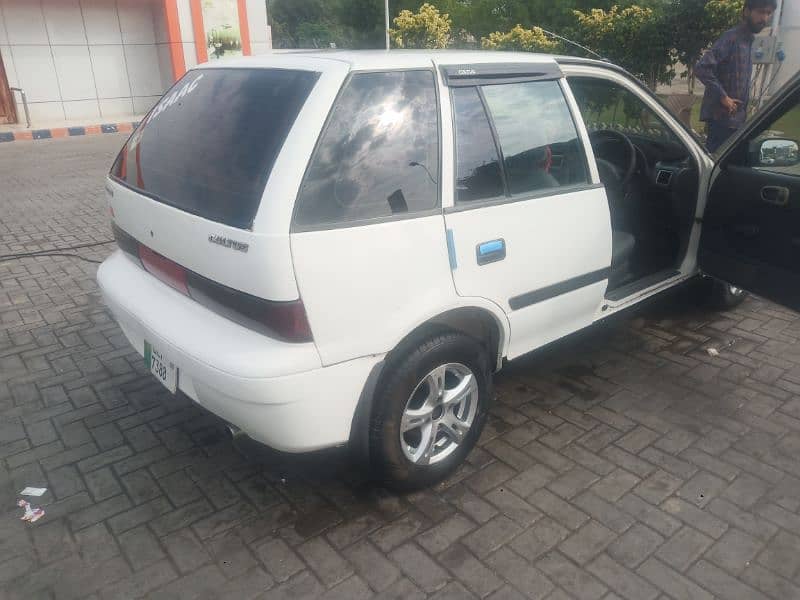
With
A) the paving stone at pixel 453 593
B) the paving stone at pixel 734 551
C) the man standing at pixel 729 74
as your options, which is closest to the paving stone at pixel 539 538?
the paving stone at pixel 453 593

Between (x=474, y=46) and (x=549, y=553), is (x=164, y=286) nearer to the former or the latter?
(x=549, y=553)

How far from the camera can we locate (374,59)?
2.62 metres

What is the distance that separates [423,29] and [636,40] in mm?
6035

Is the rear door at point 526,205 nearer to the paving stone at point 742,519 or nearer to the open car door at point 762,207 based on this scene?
the open car door at point 762,207

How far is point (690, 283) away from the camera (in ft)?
15.1

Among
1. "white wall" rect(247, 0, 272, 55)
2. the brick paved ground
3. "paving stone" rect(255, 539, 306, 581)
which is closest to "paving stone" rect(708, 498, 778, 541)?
the brick paved ground

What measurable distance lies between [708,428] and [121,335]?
364 centimetres

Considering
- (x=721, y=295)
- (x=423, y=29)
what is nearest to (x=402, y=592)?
(x=721, y=295)

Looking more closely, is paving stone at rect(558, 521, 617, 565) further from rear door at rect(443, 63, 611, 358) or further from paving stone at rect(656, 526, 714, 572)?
rear door at rect(443, 63, 611, 358)

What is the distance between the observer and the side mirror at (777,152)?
358cm

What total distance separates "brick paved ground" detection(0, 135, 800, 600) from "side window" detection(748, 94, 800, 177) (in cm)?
120

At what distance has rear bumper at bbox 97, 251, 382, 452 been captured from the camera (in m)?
2.35

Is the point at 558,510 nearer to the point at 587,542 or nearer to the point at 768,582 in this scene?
the point at 587,542

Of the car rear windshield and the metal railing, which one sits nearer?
the car rear windshield
